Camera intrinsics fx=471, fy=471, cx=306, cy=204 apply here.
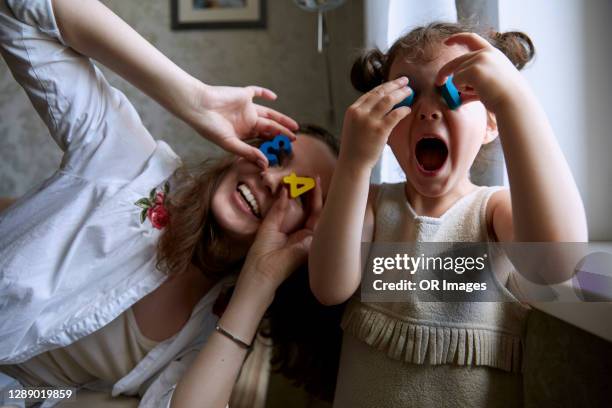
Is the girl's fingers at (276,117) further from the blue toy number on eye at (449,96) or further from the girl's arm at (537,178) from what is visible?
the girl's arm at (537,178)

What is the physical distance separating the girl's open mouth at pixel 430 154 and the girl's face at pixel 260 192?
0.81 ft

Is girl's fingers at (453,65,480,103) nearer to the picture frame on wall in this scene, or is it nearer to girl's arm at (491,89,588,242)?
girl's arm at (491,89,588,242)

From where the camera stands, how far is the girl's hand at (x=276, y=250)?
0.76m

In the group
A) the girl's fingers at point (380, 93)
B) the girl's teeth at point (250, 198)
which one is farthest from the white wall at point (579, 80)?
the girl's teeth at point (250, 198)

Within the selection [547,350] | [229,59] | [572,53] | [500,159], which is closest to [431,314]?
[547,350]

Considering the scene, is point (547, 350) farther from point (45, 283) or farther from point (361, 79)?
point (45, 283)

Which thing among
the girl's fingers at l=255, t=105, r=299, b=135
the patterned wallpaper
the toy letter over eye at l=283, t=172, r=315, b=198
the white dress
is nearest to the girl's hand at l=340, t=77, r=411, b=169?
the toy letter over eye at l=283, t=172, r=315, b=198

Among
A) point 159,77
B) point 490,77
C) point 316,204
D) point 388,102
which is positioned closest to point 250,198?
point 316,204

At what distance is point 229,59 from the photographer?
208 cm

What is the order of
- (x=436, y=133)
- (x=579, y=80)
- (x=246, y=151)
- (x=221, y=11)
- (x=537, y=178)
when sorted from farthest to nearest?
(x=221, y=11) < (x=246, y=151) < (x=579, y=80) < (x=436, y=133) < (x=537, y=178)

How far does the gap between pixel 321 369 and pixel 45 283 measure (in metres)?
0.50

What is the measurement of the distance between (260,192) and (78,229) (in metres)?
0.33

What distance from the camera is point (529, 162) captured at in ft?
1.54

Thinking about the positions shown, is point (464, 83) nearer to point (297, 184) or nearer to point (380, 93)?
point (380, 93)
